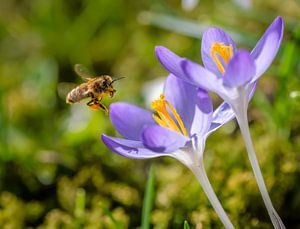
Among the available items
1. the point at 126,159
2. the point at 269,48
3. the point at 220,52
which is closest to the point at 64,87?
the point at 126,159

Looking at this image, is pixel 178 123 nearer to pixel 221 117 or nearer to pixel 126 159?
pixel 221 117

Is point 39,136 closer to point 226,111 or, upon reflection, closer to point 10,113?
point 10,113

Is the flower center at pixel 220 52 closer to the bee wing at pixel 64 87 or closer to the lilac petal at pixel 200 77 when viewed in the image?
the lilac petal at pixel 200 77

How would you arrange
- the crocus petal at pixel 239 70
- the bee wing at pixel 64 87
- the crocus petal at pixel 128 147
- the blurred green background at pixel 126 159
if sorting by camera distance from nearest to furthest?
the crocus petal at pixel 239 70
the crocus petal at pixel 128 147
the blurred green background at pixel 126 159
the bee wing at pixel 64 87

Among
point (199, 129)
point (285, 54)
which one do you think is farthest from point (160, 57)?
point (285, 54)

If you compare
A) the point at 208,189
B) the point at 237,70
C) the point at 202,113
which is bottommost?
the point at 208,189

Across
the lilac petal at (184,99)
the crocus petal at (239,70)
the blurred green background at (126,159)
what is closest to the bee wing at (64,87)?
the blurred green background at (126,159)
